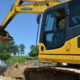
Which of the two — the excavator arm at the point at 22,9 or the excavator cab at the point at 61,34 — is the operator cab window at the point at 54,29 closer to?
the excavator cab at the point at 61,34

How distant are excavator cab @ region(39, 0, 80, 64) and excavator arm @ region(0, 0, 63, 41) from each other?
2.98 metres

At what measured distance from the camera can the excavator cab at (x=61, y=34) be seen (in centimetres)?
1049

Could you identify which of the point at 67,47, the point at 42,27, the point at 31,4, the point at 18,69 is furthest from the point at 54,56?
the point at 18,69

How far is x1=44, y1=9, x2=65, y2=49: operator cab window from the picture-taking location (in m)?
11.1

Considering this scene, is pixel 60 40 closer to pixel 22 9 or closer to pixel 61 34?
pixel 61 34

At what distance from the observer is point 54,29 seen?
37.5 feet

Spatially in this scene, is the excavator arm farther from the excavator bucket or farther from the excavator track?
the excavator track

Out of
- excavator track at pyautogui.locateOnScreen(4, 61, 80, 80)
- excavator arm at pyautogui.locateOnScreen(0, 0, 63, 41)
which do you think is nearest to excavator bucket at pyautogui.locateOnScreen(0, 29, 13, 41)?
excavator arm at pyautogui.locateOnScreen(0, 0, 63, 41)

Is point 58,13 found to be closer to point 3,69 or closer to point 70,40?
point 70,40

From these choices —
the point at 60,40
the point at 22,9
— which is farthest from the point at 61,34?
the point at 22,9

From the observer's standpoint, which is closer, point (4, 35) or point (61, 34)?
point (61, 34)

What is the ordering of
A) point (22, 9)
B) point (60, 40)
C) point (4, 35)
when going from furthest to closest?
point (4, 35) < point (22, 9) < point (60, 40)

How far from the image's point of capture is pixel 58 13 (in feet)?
37.7

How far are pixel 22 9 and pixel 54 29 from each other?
6.62 meters
